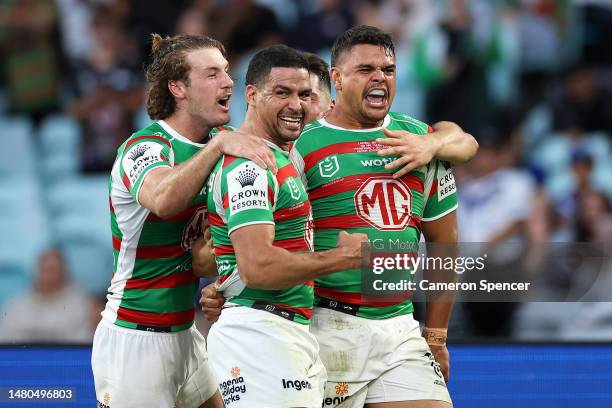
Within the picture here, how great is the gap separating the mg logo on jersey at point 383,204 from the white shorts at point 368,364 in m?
0.41

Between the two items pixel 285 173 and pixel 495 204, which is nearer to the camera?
pixel 285 173

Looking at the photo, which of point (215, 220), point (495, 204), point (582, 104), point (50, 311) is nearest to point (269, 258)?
point (215, 220)

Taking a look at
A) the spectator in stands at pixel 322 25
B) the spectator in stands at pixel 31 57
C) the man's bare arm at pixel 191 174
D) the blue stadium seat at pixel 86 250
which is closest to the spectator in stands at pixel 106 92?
the spectator in stands at pixel 31 57

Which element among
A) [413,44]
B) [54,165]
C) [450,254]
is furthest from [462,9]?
[450,254]

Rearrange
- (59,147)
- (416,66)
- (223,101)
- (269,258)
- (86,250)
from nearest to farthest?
(269,258) < (223,101) < (86,250) < (416,66) < (59,147)

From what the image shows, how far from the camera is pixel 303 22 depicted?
877 cm

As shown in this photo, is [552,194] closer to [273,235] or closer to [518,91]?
[518,91]

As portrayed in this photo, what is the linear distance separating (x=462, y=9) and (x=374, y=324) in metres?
4.97

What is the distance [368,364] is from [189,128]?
4.10 feet

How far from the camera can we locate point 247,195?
12.1 ft

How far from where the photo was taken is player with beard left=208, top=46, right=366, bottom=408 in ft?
12.1

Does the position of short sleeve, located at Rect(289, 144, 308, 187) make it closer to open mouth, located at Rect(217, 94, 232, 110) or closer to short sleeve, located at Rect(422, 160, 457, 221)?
open mouth, located at Rect(217, 94, 232, 110)

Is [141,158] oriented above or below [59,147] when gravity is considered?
below

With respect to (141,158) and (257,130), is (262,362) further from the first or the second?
(141,158)
